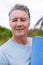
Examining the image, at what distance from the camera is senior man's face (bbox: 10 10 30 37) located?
4.40 feet

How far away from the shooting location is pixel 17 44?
4.58 feet

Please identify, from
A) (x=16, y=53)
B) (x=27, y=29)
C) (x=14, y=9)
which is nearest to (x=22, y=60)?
(x=16, y=53)

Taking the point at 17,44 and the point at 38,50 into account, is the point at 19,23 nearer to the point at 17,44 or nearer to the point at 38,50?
the point at 17,44

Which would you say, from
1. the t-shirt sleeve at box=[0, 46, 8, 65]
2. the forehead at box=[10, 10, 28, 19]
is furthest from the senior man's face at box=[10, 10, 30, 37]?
the t-shirt sleeve at box=[0, 46, 8, 65]

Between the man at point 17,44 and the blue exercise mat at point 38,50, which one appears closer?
the blue exercise mat at point 38,50

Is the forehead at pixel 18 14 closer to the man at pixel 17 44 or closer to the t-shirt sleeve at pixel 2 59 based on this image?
the man at pixel 17 44

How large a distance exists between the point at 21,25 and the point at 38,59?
0.89 ft

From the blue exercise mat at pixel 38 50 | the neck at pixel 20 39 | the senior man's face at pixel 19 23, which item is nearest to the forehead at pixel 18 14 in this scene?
the senior man's face at pixel 19 23

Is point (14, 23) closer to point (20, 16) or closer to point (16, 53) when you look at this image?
point (20, 16)

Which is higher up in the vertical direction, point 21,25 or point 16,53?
point 21,25

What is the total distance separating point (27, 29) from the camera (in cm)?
136

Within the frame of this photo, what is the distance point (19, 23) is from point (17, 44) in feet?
0.42

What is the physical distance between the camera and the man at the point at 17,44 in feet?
4.38

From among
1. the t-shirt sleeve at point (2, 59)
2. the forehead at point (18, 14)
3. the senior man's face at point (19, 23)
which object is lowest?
the t-shirt sleeve at point (2, 59)
